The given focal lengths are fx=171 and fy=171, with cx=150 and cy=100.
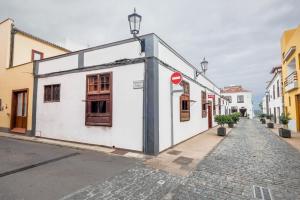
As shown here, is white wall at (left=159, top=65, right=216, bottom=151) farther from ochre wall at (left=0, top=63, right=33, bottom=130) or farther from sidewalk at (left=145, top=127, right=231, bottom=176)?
ochre wall at (left=0, top=63, right=33, bottom=130)

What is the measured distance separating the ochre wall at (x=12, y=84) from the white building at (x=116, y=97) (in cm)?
67

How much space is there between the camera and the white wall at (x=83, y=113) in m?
6.55

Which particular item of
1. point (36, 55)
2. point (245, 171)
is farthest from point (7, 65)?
point (245, 171)

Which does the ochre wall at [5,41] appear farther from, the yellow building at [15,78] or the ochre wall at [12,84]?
the ochre wall at [12,84]

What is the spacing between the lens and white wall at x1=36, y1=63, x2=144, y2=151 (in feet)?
21.5

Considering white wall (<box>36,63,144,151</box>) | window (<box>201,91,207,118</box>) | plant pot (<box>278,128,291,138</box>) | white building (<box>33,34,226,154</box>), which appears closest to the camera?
white building (<box>33,34,226,154</box>)

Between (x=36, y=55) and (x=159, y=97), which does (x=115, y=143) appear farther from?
(x=36, y=55)

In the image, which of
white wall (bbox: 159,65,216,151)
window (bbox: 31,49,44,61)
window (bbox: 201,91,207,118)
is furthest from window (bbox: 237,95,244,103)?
window (bbox: 31,49,44,61)

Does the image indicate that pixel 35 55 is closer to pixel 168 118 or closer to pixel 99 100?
pixel 99 100

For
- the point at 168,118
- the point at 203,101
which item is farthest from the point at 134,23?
the point at 203,101

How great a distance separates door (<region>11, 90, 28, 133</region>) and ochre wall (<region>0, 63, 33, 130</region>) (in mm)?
379

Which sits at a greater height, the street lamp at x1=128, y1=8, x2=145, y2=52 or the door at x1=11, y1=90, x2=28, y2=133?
the street lamp at x1=128, y1=8, x2=145, y2=52

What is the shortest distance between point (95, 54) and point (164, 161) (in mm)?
5459

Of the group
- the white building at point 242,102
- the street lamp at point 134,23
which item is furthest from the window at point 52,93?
the white building at point 242,102
